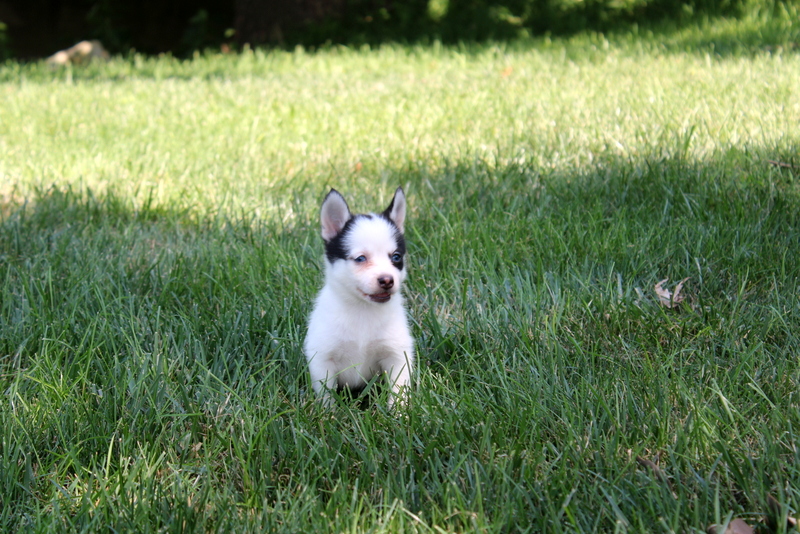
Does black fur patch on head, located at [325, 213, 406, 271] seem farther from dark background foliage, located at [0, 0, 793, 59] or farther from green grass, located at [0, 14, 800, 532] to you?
dark background foliage, located at [0, 0, 793, 59]

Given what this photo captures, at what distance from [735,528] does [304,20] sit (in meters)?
13.5

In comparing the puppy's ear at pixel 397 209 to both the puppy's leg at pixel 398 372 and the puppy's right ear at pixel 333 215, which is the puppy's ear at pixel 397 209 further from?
the puppy's leg at pixel 398 372

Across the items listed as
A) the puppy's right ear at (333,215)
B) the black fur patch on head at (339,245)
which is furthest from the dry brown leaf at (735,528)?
the puppy's right ear at (333,215)

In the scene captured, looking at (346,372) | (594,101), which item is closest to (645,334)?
(346,372)

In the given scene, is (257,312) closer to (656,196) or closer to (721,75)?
(656,196)

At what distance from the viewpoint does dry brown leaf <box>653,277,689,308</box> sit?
3.35 m

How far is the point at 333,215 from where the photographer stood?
10.1 feet

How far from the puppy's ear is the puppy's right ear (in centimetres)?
18

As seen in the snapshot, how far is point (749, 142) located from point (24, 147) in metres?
5.92

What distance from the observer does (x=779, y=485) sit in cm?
206

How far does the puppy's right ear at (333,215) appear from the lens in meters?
3.01

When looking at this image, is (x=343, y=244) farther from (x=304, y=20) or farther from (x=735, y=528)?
(x=304, y=20)

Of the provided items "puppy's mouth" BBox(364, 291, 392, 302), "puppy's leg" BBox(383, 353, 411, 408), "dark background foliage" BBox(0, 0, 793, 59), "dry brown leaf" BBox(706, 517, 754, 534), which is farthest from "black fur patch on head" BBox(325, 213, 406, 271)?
"dark background foliage" BBox(0, 0, 793, 59)

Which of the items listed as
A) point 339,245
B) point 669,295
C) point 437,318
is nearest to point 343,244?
point 339,245
